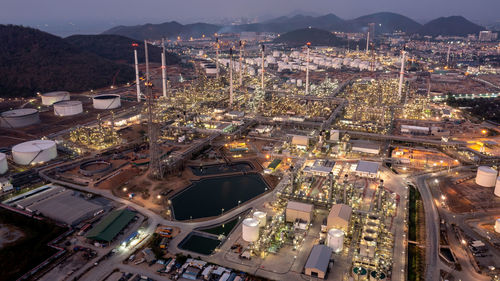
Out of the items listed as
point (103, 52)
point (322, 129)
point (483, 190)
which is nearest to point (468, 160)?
point (483, 190)

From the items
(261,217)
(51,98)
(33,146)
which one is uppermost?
(51,98)

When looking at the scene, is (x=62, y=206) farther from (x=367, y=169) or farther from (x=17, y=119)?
(x=17, y=119)

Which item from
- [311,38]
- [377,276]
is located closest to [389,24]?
[311,38]

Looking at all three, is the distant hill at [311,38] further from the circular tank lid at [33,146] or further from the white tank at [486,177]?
the circular tank lid at [33,146]

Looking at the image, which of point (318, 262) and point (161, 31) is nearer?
point (318, 262)

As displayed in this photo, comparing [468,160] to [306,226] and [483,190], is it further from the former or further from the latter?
[306,226]

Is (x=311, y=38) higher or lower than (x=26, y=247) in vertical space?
higher
